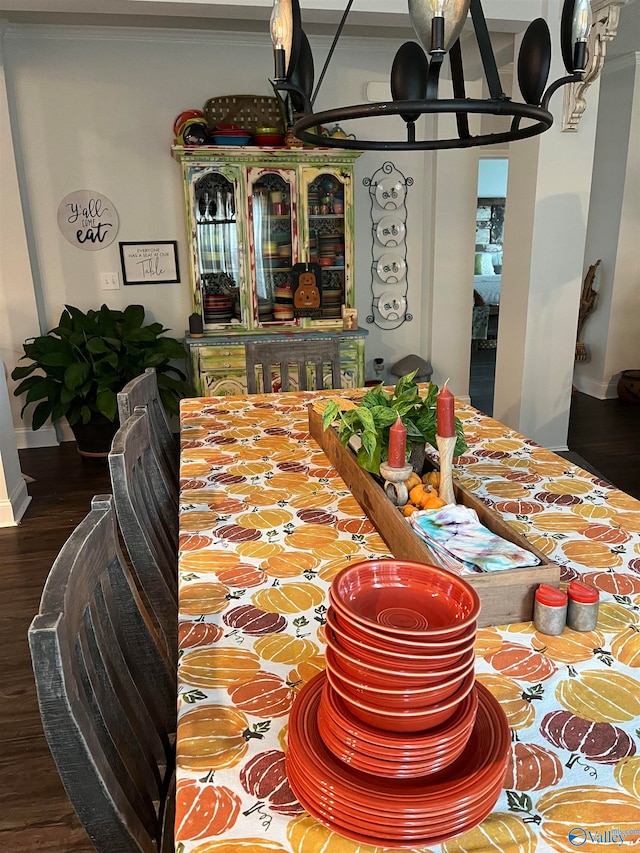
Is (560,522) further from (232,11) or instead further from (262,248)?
(262,248)

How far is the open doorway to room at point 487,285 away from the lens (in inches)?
251

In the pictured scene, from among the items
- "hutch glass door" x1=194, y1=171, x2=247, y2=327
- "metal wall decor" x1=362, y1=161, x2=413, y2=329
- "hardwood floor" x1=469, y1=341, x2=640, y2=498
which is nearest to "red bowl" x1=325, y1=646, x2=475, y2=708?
"hardwood floor" x1=469, y1=341, x2=640, y2=498

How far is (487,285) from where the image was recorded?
8664 millimetres

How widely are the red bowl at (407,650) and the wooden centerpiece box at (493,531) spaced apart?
1.13ft

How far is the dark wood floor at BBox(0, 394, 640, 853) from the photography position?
5.45ft

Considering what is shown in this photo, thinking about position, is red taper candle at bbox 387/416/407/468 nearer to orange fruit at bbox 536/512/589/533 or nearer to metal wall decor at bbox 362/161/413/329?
orange fruit at bbox 536/512/589/533

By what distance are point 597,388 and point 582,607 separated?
4939mm

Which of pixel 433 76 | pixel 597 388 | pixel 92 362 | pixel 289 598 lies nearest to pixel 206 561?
pixel 289 598

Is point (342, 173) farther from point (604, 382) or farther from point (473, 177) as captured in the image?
point (604, 382)

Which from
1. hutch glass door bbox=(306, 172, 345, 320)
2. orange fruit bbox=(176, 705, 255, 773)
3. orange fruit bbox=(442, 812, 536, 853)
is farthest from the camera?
hutch glass door bbox=(306, 172, 345, 320)

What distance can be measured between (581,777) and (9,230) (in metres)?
4.37

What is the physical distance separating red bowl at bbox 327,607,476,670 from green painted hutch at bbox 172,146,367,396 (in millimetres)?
3648

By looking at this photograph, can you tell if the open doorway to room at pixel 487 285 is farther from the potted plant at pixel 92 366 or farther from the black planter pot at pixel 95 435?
the black planter pot at pixel 95 435

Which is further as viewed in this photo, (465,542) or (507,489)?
(507,489)
